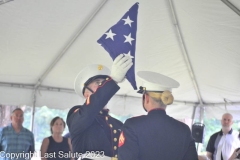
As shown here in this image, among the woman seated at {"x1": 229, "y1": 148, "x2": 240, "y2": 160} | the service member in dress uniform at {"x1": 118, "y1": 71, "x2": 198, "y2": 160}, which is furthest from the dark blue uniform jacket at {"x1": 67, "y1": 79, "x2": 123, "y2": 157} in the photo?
the woman seated at {"x1": 229, "y1": 148, "x2": 240, "y2": 160}

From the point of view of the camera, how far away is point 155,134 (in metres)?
2.12

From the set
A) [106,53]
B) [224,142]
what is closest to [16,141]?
[106,53]

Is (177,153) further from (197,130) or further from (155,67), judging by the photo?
(197,130)

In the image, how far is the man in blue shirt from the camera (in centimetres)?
469

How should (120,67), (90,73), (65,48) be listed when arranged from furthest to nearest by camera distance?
1. (65,48)
2. (90,73)
3. (120,67)

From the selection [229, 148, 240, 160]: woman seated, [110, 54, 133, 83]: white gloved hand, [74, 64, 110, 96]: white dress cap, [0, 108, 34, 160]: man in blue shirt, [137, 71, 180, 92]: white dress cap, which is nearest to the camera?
[110, 54, 133, 83]: white gloved hand

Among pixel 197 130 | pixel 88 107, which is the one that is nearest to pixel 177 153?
pixel 88 107

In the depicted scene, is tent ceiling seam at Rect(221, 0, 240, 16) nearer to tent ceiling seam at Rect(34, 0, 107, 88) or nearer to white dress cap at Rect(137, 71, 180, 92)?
tent ceiling seam at Rect(34, 0, 107, 88)

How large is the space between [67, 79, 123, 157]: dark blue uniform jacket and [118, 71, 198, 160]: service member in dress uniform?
166 mm

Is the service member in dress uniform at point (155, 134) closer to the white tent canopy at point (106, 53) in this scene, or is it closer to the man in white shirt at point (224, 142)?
the white tent canopy at point (106, 53)

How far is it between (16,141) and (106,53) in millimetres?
1609

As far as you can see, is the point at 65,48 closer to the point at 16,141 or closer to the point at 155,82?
the point at 16,141

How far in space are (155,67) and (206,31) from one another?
3.65ft

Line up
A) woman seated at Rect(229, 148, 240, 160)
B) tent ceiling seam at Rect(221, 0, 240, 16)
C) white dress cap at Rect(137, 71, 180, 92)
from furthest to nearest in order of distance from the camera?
woman seated at Rect(229, 148, 240, 160), tent ceiling seam at Rect(221, 0, 240, 16), white dress cap at Rect(137, 71, 180, 92)
